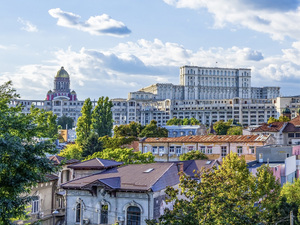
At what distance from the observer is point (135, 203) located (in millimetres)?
27859

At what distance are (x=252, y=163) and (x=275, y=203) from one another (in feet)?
72.6

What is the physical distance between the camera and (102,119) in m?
89.7

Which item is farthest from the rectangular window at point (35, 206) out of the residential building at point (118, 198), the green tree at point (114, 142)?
the green tree at point (114, 142)

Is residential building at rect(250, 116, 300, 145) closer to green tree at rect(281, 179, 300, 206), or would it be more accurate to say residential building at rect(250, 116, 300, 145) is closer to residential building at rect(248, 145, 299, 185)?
residential building at rect(248, 145, 299, 185)

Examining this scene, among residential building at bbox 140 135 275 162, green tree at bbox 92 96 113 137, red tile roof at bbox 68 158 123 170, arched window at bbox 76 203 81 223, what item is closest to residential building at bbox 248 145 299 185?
residential building at bbox 140 135 275 162

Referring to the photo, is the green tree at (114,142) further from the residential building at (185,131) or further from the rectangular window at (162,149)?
the residential building at (185,131)

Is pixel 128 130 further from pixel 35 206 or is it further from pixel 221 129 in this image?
pixel 35 206

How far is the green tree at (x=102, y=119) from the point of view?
88.8 metres

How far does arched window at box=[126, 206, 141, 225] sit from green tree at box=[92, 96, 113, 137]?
60.8 meters

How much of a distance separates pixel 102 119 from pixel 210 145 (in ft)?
97.9

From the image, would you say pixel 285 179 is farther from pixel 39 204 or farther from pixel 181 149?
pixel 39 204

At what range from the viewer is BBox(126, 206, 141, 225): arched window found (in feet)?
91.1

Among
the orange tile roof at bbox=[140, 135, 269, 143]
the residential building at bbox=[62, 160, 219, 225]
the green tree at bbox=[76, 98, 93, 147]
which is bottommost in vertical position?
the residential building at bbox=[62, 160, 219, 225]

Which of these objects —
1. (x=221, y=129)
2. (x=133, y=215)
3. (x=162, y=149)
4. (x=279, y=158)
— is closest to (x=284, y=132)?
(x=162, y=149)
